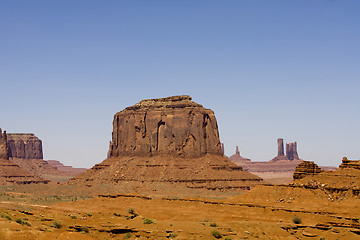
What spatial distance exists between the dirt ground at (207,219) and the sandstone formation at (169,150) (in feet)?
128

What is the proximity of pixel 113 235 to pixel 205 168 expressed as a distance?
267 ft

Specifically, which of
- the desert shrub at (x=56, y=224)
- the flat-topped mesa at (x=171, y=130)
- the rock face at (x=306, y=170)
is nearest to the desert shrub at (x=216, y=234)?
the desert shrub at (x=56, y=224)

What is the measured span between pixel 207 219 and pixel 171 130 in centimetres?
7657

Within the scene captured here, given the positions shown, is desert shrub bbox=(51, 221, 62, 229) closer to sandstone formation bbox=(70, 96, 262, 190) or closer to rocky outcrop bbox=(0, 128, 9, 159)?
sandstone formation bbox=(70, 96, 262, 190)

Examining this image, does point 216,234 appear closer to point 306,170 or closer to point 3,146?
point 306,170

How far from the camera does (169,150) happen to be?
125625 millimetres

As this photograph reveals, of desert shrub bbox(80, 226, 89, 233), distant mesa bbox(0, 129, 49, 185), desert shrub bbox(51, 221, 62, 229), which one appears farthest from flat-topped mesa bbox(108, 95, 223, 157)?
desert shrub bbox(80, 226, 89, 233)

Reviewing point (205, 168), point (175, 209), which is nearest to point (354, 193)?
point (175, 209)

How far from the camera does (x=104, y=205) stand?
237ft

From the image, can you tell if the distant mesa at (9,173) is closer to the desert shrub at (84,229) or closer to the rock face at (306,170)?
the rock face at (306,170)

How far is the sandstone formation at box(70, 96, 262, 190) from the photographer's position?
116 meters

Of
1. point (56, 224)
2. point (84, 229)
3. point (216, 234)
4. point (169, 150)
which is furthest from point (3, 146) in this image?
point (216, 234)

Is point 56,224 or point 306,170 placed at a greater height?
point 306,170

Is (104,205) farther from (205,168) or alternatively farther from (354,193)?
(205,168)
